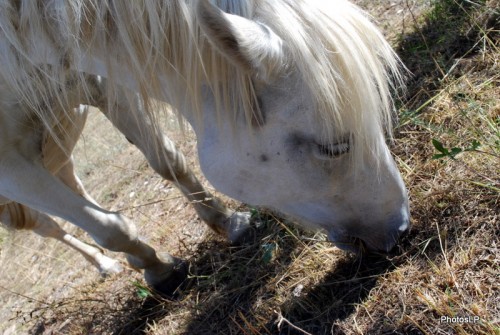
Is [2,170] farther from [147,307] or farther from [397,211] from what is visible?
[397,211]

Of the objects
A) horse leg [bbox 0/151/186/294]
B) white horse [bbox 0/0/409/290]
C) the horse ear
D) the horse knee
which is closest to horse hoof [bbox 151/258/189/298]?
horse leg [bbox 0/151/186/294]

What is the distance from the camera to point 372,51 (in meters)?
1.74

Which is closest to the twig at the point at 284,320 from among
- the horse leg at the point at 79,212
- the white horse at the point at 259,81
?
the white horse at the point at 259,81

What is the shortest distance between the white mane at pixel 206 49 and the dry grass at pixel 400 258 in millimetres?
565

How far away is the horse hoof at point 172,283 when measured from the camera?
117 inches

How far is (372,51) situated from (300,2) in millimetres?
293

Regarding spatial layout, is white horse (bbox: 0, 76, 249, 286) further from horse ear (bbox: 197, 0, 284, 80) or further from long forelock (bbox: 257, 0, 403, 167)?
long forelock (bbox: 257, 0, 403, 167)

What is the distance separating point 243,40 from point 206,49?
0.25m

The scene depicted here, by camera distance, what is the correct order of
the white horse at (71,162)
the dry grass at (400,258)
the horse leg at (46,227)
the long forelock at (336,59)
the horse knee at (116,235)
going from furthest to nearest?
the horse leg at (46,227) → the horse knee at (116,235) → the white horse at (71,162) → the dry grass at (400,258) → the long forelock at (336,59)

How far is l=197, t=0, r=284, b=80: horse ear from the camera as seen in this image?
57.5 inches

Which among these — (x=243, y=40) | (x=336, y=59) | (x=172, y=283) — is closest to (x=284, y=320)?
(x=172, y=283)

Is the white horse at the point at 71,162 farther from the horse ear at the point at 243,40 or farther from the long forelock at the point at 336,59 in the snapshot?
the long forelock at the point at 336,59

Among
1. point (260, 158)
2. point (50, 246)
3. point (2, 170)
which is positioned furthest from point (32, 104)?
point (50, 246)

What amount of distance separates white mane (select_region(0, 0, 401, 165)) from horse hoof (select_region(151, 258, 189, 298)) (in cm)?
139
